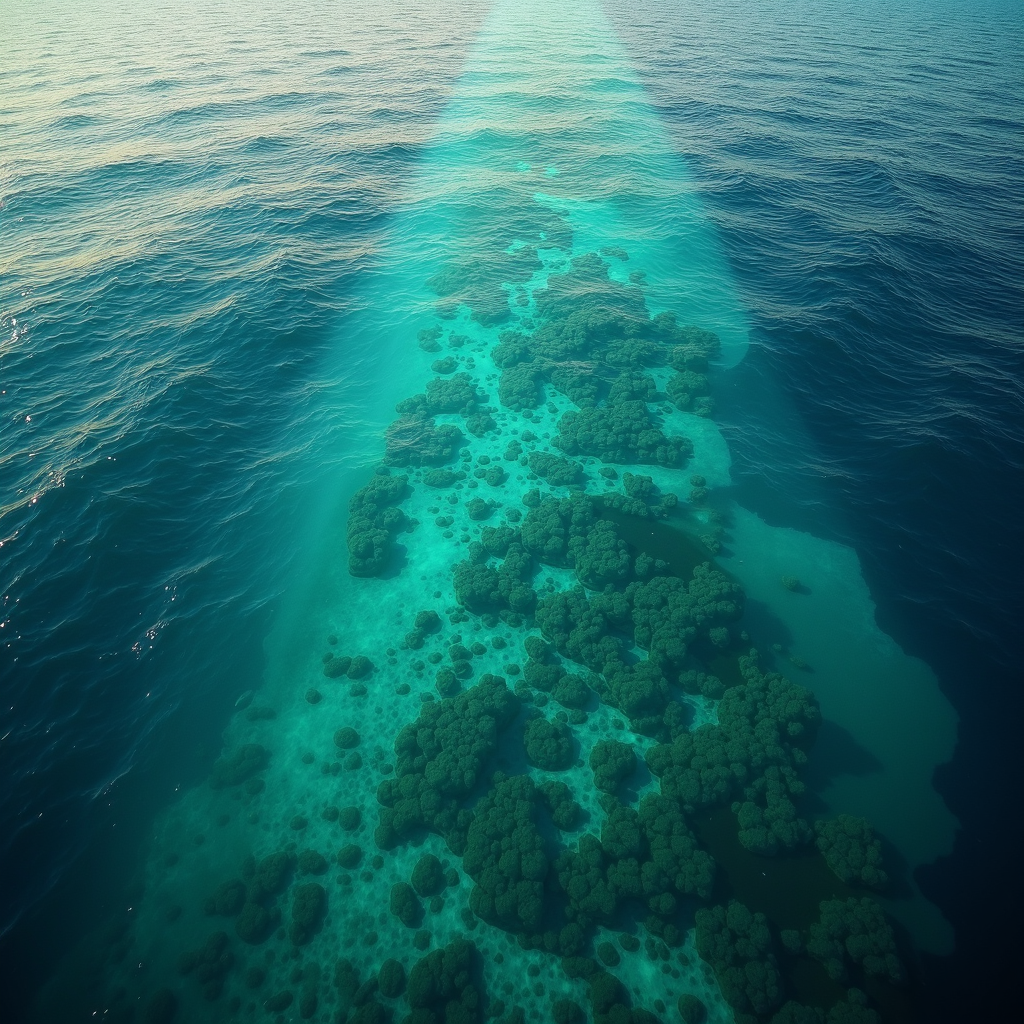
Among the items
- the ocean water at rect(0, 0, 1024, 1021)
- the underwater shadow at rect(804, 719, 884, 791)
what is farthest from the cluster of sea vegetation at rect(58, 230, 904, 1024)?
the underwater shadow at rect(804, 719, 884, 791)

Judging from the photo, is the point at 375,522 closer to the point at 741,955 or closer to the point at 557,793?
the point at 557,793

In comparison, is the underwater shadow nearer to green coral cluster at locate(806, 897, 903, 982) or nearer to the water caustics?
the water caustics

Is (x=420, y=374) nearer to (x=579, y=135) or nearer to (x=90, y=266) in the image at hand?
(x=90, y=266)

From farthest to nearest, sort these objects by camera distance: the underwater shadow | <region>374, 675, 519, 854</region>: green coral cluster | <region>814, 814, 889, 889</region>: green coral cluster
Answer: the underwater shadow < <region>374, 675, 519, 854</region>: green coral cluster < <region>814, 814, 889, 889</region>: green coral cluster

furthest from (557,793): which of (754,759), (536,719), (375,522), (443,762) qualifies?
(375,522)

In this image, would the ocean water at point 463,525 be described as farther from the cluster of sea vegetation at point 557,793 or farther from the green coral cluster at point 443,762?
the green coral cluster at point 443,762

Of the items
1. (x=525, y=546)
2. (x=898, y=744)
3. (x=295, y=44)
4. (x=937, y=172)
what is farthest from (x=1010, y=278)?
(x=295, y=44)
